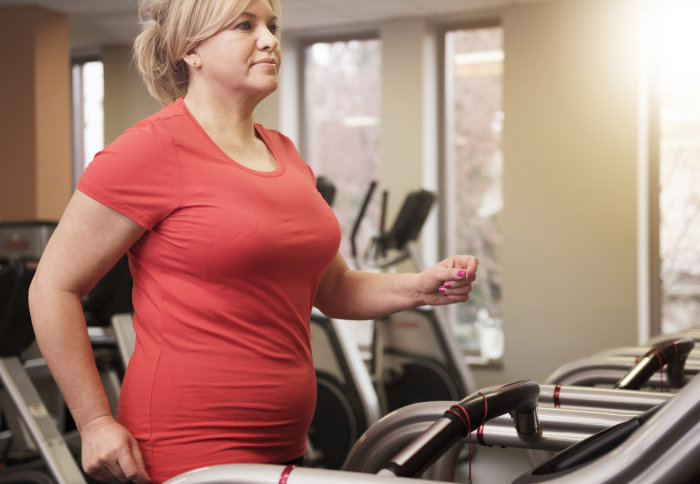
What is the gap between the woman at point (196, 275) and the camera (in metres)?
0.98

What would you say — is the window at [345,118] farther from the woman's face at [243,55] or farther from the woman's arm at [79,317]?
the woman's arm at [79,317]

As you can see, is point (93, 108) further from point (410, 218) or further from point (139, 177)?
point (139, 177)

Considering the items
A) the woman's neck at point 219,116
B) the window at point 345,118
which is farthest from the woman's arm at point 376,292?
the window at point 345,118

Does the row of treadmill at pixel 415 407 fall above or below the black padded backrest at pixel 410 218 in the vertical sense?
below

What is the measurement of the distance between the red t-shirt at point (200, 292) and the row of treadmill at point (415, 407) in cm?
14

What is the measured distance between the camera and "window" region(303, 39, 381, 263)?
18.6 feet

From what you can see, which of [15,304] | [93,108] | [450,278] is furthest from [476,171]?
[450,278]

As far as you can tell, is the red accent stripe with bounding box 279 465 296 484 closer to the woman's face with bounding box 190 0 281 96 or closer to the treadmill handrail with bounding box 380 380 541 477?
the treadmill handrail with bounding box 380 380 541 477

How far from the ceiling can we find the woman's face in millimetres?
3937

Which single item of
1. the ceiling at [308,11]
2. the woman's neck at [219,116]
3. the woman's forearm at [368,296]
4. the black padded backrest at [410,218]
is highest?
the ceiling at [308,11]

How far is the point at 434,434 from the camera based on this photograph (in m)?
0.87

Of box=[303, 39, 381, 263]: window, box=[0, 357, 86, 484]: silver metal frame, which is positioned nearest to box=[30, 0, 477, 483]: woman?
box=[0, 357, 86, 484]: silver metal frame

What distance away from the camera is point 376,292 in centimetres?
126

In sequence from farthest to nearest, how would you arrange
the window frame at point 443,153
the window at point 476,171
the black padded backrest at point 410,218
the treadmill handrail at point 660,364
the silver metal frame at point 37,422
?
1. the window frame at point 443,153
2. the window at point 476,171
3. the black padded backrest at point 410,218
4. the silver metal frame at point 37,422
5. the treadmill handrail at point 660,364
